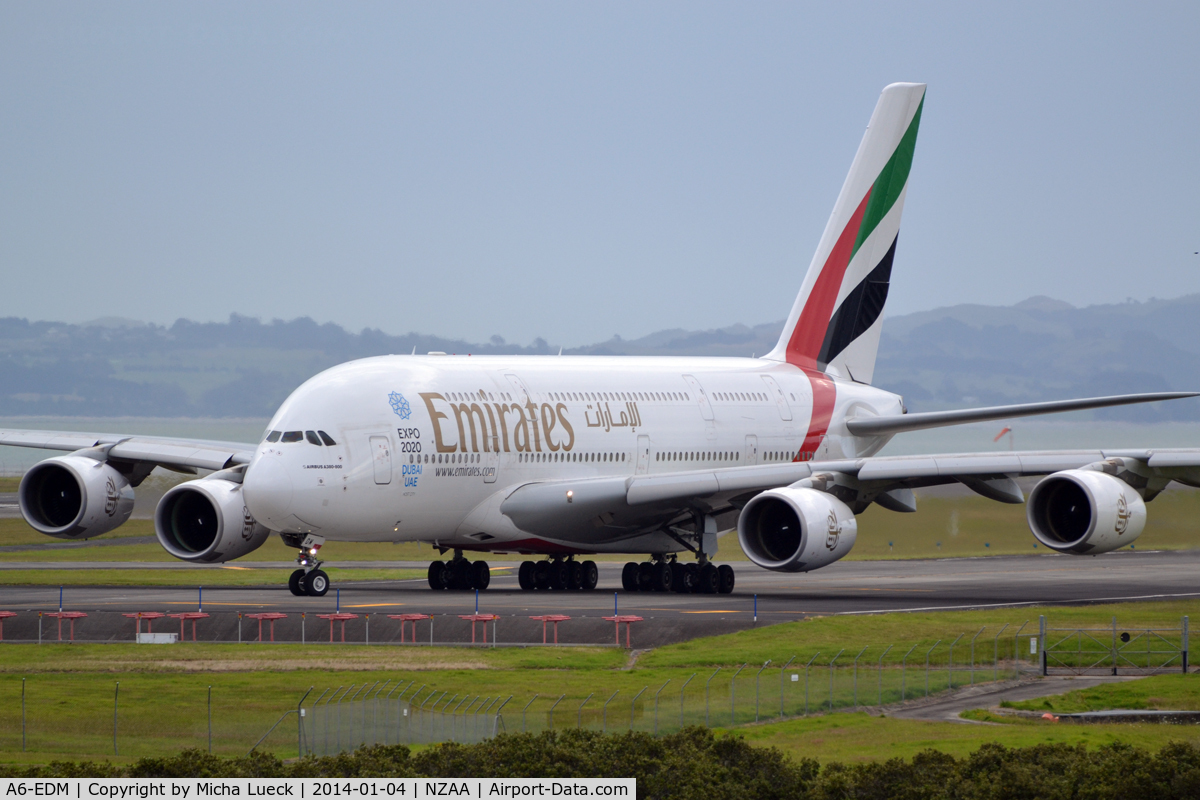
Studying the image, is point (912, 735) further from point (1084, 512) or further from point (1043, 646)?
point (1084, 512)

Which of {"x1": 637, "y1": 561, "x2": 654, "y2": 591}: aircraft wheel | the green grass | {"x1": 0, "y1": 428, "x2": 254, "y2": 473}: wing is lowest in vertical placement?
the green grass

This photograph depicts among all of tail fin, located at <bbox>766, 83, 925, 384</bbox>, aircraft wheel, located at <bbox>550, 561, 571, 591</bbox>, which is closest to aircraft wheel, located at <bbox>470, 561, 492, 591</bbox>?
aircraft wheel, located at <bbox>550, 561, 571, 591</bbox>

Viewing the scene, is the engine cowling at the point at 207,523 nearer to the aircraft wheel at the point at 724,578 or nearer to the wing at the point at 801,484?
the wing at the point at 801,484

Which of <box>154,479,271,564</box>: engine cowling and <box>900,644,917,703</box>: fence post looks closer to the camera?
<box>900,644,917,703</box>: fence post

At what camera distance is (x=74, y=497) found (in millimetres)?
39688

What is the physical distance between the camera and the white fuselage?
3481 cm

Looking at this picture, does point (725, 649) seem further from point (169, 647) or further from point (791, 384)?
point (791, 384)

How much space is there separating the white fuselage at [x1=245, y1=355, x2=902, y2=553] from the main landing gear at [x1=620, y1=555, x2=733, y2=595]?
0.61 meters

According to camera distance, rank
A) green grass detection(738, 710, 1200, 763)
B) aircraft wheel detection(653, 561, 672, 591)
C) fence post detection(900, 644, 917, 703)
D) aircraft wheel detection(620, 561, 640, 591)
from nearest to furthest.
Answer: green grass detection(738, 710, 1200, 763) < fence post detection(900, 644, 917, 703) < aircraft wheel detection(653, 561, 672, 591) < aircraft wheel detection(620, 561, 640, 591)

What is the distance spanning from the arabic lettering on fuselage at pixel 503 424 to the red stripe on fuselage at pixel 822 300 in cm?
870

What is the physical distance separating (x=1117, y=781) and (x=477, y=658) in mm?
13097

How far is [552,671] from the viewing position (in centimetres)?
2850

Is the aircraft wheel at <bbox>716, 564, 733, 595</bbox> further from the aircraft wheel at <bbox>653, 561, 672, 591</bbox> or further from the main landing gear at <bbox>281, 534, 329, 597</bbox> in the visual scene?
the main landing gear at <bbox>281, 534, 329, 597</bbox>

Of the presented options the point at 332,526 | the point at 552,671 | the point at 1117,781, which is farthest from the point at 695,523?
the point at 1117,781
